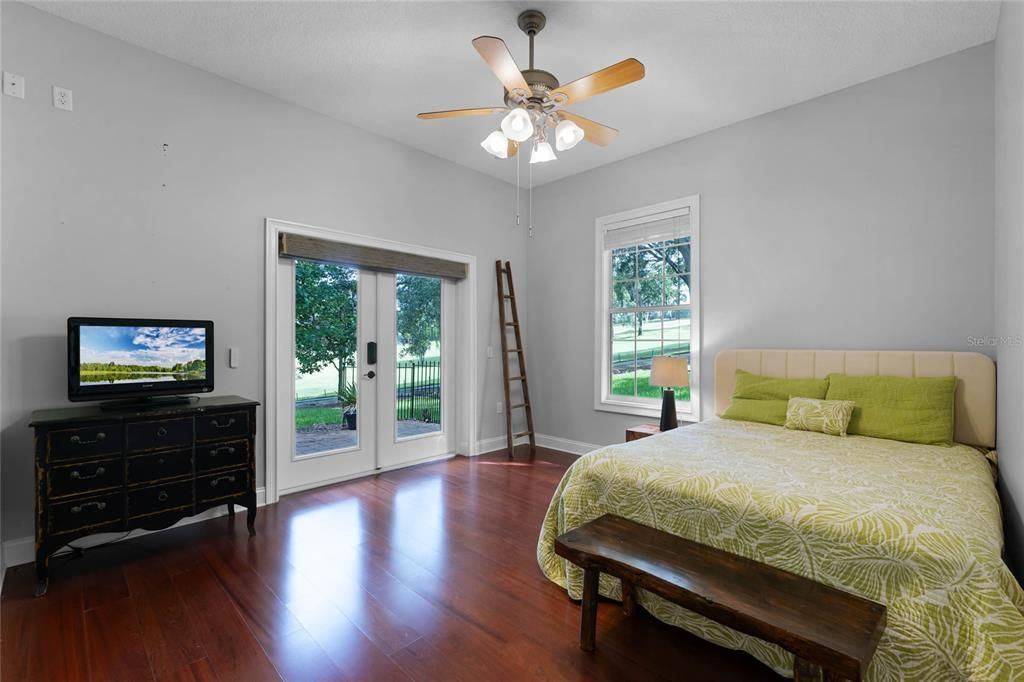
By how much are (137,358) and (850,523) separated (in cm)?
347

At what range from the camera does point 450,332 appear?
4.88m

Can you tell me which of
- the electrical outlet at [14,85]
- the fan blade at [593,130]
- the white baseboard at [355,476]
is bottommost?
the white baseboard at [355,476]

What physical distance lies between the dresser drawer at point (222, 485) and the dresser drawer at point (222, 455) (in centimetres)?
5

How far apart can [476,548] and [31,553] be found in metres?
2.33

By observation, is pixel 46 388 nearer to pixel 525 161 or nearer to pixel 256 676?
pixel 256 676

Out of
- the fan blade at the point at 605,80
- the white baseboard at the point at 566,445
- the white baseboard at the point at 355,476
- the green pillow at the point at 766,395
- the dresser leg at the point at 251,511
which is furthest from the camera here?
the white baseboard at the point at 566,445

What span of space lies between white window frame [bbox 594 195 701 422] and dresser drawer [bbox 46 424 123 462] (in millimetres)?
3739

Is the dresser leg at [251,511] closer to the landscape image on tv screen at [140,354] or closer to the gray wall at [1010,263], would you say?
the landscape image on tv screen at [140,354]

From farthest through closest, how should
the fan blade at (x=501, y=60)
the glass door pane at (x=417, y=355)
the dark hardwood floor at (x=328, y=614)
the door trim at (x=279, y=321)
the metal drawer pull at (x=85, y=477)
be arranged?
the glass door pane at (x=417, y=355) → the door trim at (x=279, y=321) → the metal drawer pull at (x=85, y=477) → the fan blade at (x=501, y=60) → the dark hardwood floor at (x=328, y=614)

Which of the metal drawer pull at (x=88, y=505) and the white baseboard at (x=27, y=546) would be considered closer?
the metal drawer pull at (x=88, y=505)

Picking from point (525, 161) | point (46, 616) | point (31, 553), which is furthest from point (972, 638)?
point (525, 161)

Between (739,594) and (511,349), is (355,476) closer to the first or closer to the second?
(511,349)

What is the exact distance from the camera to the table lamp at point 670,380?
3838 millimetres

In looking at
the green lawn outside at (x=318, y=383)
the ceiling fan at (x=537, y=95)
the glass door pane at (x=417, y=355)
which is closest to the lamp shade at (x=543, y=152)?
the ceiling fan at (x=537, y=95)
